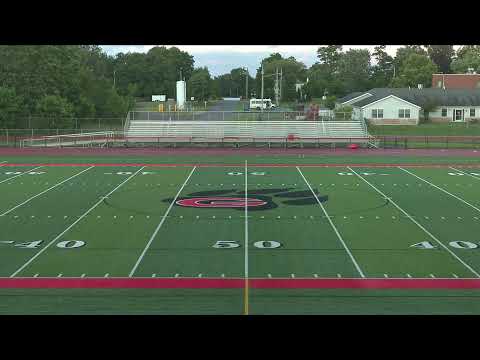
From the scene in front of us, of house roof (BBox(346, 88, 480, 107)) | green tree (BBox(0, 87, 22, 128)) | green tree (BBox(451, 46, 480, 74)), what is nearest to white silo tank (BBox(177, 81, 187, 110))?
house roof (BBox(346, 88, 480, 107))

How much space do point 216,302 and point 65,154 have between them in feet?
88.0

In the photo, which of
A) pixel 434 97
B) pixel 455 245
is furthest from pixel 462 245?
pixel 434 97

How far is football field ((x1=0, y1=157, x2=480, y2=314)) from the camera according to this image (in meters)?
12.1

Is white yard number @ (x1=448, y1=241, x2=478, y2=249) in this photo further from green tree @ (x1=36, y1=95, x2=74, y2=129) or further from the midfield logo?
green tree @ (x1=36, y1=95, x2=74, y2=129)

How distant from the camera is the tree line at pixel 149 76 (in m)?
52.7

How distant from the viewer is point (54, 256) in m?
14.9

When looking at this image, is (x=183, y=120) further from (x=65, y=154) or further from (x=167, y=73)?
Answer: (x=167, y=73)

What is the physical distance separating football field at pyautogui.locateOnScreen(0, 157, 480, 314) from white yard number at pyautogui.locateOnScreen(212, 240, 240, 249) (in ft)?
0.37

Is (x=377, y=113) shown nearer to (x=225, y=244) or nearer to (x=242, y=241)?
(x=242, y=241)

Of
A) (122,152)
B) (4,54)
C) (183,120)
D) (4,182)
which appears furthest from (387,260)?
(4,54)

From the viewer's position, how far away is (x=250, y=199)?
22.2 m

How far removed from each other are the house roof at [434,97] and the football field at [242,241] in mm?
33583

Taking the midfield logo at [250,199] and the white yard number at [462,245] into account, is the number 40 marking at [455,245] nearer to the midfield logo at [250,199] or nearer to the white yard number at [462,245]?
the white yard number at [462,245]

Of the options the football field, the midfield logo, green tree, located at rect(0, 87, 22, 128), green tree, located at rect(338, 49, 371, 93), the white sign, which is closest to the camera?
the football field
